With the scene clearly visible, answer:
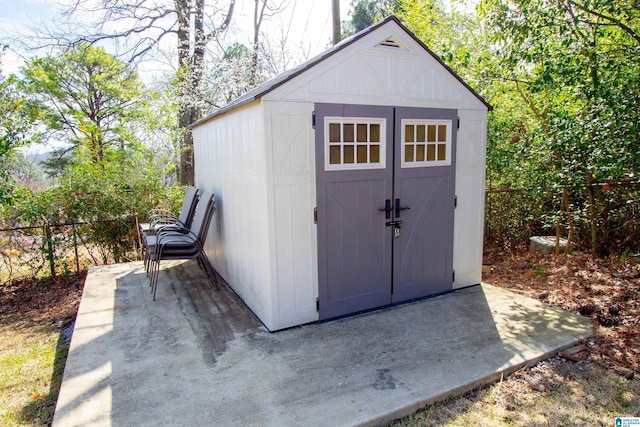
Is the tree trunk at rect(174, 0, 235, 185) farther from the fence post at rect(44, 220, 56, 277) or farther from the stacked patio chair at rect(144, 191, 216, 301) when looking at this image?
the stacked patio chair at rect(144, 191, 216, 301)

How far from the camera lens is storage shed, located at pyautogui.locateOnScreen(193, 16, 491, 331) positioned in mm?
Result: 3420

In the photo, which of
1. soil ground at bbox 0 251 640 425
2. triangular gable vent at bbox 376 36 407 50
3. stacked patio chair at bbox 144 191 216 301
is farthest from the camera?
stacked patio chair at bbox 144 191 216 301

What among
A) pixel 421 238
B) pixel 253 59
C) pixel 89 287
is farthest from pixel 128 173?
pixel 253 59

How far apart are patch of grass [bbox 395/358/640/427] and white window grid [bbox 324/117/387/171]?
6.72ft

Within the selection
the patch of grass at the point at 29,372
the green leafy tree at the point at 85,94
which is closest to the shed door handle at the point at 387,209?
the patch of grass at the point at 29,372

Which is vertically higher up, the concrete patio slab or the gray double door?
the gray double door

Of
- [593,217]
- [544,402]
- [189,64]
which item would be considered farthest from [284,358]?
[189,64]

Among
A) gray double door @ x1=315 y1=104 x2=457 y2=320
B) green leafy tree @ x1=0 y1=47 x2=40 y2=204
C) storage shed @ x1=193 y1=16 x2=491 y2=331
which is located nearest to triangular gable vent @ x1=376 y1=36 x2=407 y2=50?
storage shed @ x1=193 y1=16 x2=491 y2=331

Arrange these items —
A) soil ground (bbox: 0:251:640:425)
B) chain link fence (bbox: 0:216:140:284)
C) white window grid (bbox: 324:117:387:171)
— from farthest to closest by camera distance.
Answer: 1. chain link fence (bbox: 0:216:140:284)
2. white window grid (bbox: 324:117:387:171)
3. soil ground (bbox: 0:251:640:425)

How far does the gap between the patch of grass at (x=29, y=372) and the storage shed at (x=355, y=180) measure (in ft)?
5.64

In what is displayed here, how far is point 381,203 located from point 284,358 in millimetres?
1696

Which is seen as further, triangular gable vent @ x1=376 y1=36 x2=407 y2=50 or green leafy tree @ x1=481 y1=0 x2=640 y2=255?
green leafy tree @ x1=481 y1=0 x2=640 y2=255

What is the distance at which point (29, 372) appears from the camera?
332 centimetres

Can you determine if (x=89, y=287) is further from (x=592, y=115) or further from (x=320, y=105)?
(x=592, y=115)
